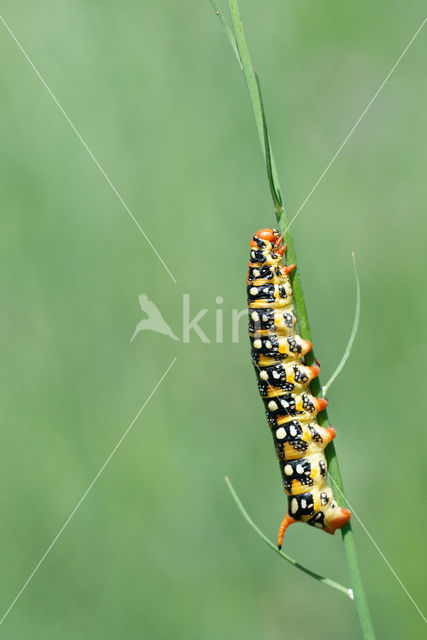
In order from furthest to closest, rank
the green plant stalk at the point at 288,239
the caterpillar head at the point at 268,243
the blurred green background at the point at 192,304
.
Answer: the blurred green background at the point at 192,304 < the caterpillar head at the point at 268,243 < the green plant stalk at the point at 288,239

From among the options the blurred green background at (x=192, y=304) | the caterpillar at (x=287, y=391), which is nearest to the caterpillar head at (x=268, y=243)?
the caterpillar at (x=287, y=391)

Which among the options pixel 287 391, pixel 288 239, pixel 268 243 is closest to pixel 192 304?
pixel 268 243

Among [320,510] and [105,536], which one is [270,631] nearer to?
[105,536]

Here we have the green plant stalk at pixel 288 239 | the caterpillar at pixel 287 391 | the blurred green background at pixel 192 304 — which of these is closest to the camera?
the green plant stalk at pixel 288 239

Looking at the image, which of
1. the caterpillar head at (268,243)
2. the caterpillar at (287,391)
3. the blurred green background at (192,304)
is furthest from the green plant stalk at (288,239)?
the blurred green background at (192,304)

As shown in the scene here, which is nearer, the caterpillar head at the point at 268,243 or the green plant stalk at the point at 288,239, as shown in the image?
the green plant stalk at the point at 288,239

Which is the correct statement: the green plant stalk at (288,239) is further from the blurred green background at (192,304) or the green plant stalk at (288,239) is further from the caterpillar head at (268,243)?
the blurred green background at (192,304)

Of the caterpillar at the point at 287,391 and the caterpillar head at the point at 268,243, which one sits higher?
the caterpillar head at the point at 268,243

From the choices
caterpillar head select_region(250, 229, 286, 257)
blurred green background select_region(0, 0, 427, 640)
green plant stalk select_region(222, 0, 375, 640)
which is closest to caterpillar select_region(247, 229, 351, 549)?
caterpillar head select_region(250, 229, 286, 257)
